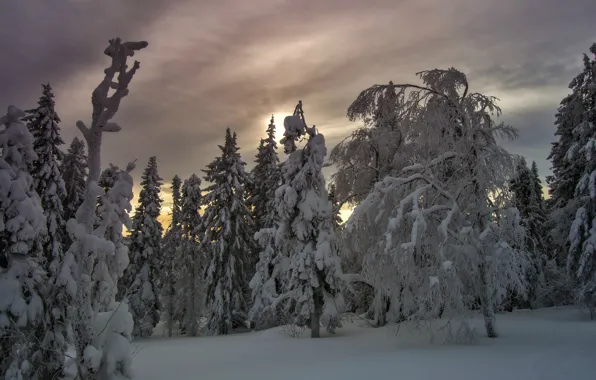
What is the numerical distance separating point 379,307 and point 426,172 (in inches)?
312

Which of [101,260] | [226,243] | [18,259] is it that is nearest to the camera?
[101,260]

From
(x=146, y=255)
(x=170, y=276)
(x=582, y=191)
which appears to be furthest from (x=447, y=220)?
(x=170, y=276)

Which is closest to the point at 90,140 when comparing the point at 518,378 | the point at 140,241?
the point at 518,378

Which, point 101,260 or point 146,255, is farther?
point 146,255

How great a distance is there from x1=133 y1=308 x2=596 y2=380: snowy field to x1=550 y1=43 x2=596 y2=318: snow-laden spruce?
6.58 metres

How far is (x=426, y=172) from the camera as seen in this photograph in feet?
50.5

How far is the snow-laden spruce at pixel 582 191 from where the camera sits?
22.2m

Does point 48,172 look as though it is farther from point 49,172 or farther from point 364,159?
point 364,159

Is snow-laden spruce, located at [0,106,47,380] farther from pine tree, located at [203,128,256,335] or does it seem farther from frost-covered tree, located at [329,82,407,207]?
pine tree, located at [203,128,256,335]

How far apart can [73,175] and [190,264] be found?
13.4 metres

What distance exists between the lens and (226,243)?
→ 3250 cm

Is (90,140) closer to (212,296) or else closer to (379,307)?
(379,307)

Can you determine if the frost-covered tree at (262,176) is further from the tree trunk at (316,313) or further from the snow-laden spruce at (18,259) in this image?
the snow-laden spruce at (18,259)

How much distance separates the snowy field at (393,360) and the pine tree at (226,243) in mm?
15365
